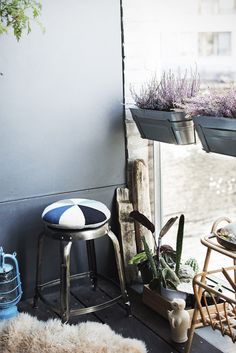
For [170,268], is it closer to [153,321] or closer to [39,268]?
[153,321]

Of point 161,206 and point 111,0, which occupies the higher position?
point 111,0

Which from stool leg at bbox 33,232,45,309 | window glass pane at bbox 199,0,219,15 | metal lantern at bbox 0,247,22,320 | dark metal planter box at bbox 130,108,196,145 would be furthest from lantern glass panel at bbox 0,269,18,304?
window glass pane at bbox 199,0,219,15

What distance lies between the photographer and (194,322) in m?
2.49

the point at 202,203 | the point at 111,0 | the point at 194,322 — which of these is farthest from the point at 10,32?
the point at 194,322

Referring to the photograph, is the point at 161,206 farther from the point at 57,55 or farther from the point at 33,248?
the point at 57,55

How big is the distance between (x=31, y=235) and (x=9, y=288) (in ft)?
1.19

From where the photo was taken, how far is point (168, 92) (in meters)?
2.97

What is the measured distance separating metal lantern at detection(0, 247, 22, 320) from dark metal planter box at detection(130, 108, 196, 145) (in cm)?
115

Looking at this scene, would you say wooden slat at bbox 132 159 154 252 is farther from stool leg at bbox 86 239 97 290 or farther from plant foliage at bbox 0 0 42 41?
plant foliage at bbox 0 0 42 41

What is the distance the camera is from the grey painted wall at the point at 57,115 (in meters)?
3.05

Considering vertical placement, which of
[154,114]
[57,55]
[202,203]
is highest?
[57,55]

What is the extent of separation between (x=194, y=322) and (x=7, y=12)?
193 cm

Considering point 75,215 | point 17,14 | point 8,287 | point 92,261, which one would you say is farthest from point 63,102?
point 8,287

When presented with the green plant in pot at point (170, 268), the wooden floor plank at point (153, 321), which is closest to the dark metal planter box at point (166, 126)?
the green plant in pot at point (170, 268)
